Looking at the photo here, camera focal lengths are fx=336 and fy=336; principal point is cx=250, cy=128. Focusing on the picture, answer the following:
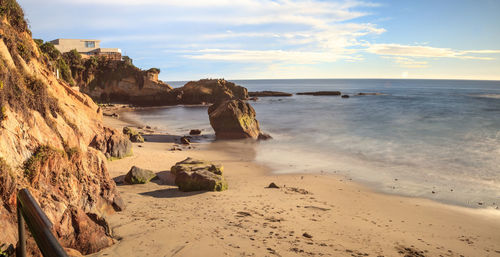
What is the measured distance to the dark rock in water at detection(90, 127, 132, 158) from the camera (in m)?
15.6

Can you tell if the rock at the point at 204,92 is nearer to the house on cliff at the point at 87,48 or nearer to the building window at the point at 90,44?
the house on cliff at the point at 87,48

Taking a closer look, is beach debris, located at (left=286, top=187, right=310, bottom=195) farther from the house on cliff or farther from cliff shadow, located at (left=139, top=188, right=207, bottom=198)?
the house on cliff

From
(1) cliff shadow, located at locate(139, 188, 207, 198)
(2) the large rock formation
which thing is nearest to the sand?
(1) cliff shadow, located at locate(139, 188, 207, 198)

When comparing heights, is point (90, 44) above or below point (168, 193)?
above

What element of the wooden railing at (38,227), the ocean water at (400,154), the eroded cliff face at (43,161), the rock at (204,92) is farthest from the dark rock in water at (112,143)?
the rock at (204,92)

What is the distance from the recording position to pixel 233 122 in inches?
1129

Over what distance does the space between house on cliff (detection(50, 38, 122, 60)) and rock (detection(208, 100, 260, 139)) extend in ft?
150

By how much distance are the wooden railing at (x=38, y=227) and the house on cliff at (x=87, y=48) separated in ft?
225

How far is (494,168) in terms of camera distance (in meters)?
19.6

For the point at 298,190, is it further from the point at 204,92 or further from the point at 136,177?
the point at 204,92

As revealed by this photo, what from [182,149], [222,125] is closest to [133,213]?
[182,149]

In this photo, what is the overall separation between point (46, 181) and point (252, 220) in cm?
541

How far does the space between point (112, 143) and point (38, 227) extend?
48.1 ft

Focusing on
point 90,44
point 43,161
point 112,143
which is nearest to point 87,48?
point 90,44
